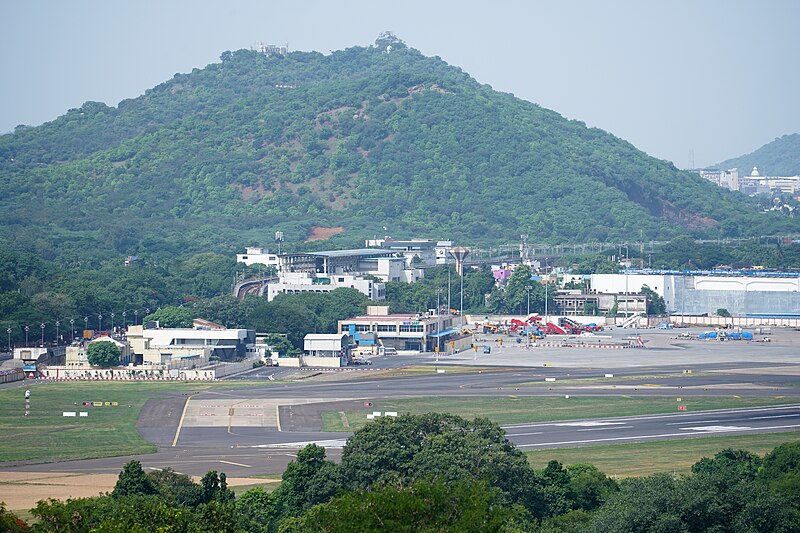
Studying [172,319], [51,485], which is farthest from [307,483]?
[172,319]

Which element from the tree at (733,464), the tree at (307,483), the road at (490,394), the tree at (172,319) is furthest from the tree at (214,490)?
the tree at (172,319)

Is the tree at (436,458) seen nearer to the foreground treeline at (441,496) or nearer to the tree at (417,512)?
the foreground treeline at (441,496)

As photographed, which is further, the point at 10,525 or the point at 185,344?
the point at 185,344

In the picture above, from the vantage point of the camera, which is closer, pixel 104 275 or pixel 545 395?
pixel 545 395

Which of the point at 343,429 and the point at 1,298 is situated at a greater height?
the point at 1,298

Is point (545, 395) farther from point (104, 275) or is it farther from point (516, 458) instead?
point (104, 275)

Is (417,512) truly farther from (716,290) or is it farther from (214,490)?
(716,290)

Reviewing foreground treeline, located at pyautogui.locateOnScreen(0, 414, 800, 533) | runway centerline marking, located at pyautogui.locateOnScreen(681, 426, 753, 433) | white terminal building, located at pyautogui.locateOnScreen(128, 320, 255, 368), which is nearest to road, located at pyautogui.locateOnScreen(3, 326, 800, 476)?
runway centerline marking, located at pyautogui.locateOnScreen(681, 426, 753, 433)

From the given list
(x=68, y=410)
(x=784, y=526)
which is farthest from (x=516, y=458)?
(x=68, y=410)
